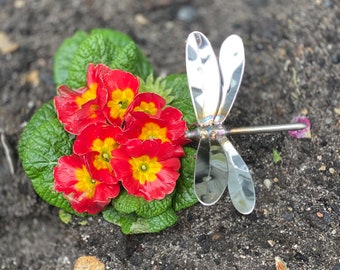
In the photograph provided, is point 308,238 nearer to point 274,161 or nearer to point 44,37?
point 274,161

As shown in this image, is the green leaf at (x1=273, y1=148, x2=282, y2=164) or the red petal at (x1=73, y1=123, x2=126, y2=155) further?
the green leaf at (x1=273, y1=148, x2=282, y2=164)

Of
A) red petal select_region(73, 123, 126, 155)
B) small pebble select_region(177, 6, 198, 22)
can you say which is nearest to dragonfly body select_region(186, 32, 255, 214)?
red petal select_region(73, 123, 126, 155)

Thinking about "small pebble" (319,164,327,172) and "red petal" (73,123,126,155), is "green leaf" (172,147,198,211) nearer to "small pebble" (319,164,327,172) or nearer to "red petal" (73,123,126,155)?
"red petal" (73,123,126,155)

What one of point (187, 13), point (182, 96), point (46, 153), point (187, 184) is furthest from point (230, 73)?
point (187, 13)

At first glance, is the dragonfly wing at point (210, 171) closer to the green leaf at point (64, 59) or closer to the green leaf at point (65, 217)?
the green leaf at point (65, 217)

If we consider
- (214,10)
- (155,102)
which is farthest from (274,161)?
(214,10)

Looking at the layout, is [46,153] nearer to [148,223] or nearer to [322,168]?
[148,223]

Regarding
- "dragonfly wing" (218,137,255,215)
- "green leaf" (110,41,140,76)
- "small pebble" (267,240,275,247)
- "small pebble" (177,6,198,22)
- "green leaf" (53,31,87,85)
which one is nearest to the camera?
"dragonfly wing" (218,137,255,215)
